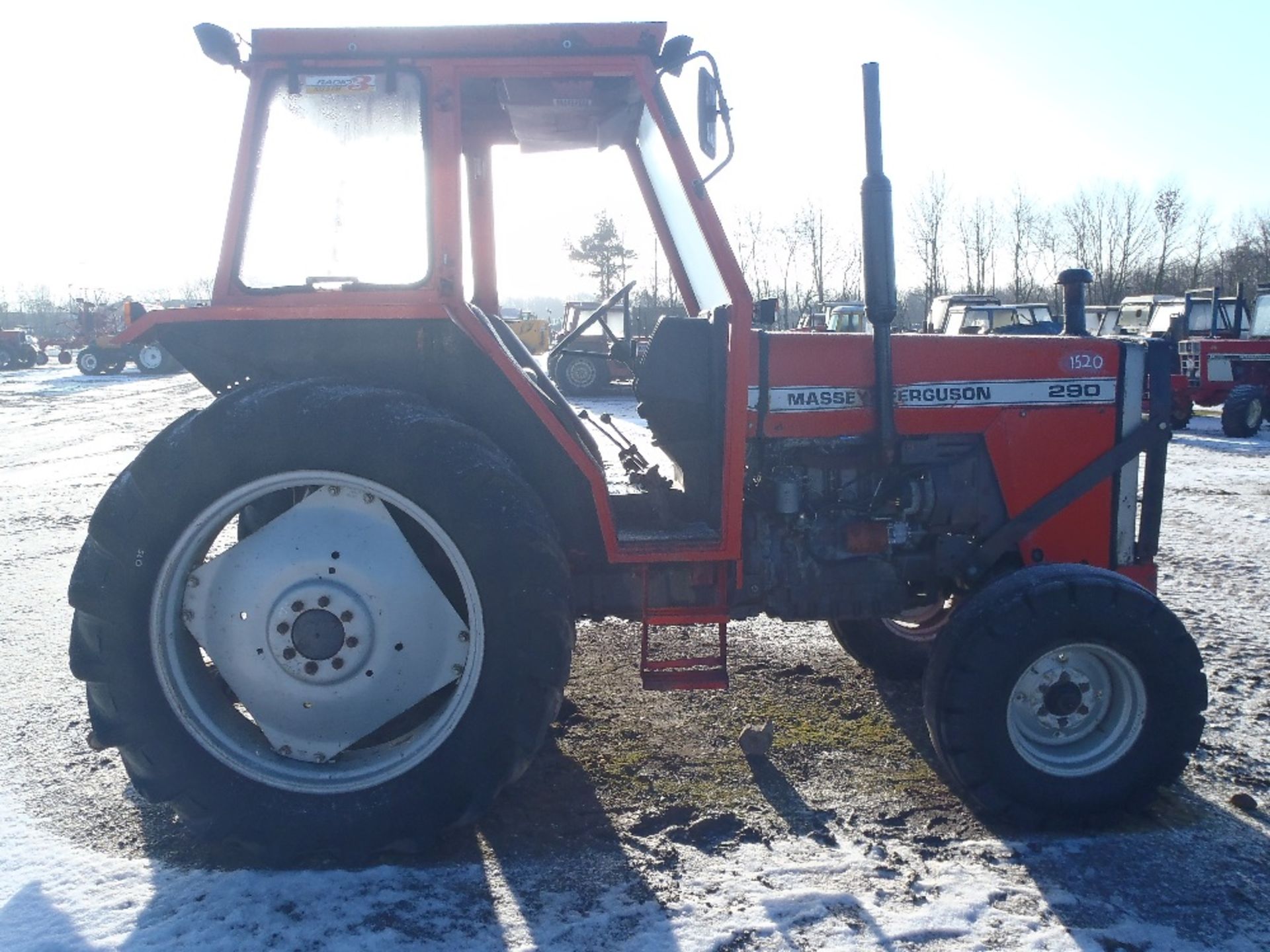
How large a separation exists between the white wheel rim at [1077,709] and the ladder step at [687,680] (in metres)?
1.00

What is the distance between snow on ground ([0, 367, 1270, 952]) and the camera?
273cm

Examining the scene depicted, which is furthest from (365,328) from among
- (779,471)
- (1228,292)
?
(1228,292)

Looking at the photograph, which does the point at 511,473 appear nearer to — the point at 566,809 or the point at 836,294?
the point at 566,809

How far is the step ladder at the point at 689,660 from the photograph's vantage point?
3.48m

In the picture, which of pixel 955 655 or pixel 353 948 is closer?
pixel 353 948

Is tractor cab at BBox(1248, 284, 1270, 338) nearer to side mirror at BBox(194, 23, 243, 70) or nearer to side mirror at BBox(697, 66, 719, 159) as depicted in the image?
side mirror at BBox(697, 66, 719, 159)

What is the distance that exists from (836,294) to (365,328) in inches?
1467

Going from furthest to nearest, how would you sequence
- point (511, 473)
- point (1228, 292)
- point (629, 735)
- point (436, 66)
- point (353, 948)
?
point (1228, 292)
point (629, 735)
point (436, 66)
point (511, 473)
point (353, 948)

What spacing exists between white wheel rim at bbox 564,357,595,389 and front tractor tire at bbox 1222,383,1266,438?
465 inches

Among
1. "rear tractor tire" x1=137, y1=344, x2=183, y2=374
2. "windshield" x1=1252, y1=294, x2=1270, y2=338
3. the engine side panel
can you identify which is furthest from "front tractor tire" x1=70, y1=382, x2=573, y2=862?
"rear tractor tire" x1=137, y1=344, x2=183, y2=374

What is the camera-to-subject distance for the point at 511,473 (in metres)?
3.10

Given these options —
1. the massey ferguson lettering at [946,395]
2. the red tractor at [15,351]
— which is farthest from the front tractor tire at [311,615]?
the red tractor at [15,351]

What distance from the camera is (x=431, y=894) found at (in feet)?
9.68

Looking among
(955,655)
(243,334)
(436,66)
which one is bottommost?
(955,655)
